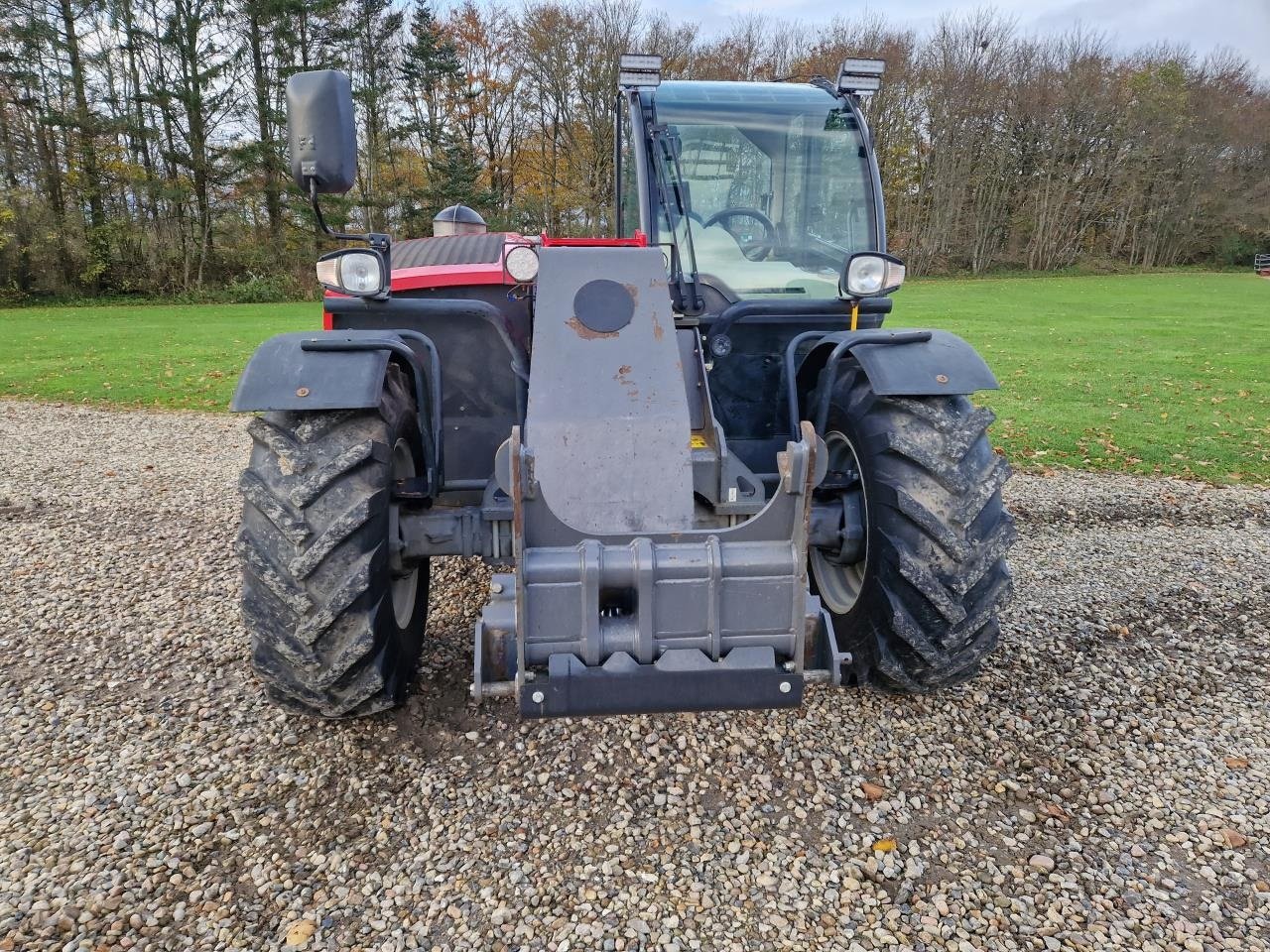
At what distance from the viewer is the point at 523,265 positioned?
310 centimetres

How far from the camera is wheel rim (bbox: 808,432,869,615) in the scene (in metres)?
3.20

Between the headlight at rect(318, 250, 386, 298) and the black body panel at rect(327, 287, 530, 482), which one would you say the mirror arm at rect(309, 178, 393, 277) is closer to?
the headlight at rect(318, 250, 386, 298)

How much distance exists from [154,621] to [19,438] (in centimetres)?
645

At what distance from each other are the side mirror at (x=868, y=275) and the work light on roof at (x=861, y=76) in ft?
3.44

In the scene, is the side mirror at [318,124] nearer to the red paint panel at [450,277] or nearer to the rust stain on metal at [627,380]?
the rust stain on metal at [627,380]

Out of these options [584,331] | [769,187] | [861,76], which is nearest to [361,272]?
[584,331]

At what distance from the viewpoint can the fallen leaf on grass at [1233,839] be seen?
2678mm

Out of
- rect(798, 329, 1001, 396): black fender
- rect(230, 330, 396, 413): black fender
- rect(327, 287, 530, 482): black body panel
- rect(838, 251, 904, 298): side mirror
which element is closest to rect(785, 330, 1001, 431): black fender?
rect(798, 329, 1001, 396): black fender

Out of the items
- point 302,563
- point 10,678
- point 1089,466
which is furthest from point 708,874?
point 1089,466

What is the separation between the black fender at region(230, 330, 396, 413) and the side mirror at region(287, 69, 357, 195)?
584mm

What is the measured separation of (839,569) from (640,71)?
2536mm

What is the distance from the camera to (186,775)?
3.00 metres

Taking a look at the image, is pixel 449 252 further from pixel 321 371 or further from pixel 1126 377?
pixel 1126 377

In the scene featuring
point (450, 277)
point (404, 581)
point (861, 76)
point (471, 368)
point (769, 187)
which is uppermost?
point (861, 76)
